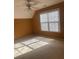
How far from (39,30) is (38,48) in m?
0.76

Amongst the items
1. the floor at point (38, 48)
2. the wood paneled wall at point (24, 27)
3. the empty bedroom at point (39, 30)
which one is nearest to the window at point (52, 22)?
the empty bedroom at point (39, 30)

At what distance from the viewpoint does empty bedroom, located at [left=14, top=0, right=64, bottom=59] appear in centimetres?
294

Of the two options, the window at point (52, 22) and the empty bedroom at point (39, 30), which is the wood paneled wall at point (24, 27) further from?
the window at point (52, 22)

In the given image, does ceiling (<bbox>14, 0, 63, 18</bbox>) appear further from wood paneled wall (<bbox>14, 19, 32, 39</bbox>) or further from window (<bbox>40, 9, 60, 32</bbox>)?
window (<bbox>40, 9, 60, 32</bbox>)

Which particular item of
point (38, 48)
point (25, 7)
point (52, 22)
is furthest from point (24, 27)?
point (52, 22)

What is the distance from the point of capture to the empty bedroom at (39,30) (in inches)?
116

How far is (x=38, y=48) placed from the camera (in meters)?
3.26

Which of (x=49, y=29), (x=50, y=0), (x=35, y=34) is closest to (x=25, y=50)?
(x=35, y=34)

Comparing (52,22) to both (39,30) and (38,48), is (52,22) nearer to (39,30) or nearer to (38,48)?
(39,30)
